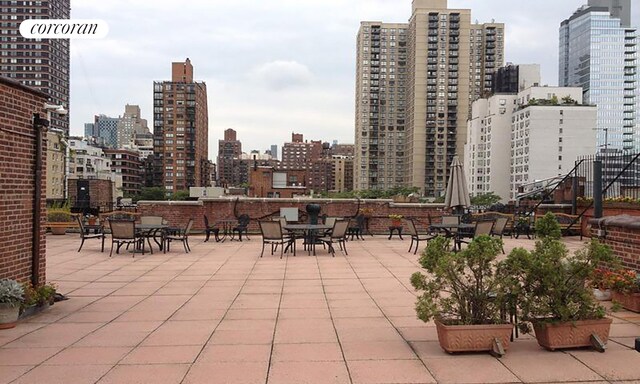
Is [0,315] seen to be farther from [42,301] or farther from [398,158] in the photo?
[398,158]

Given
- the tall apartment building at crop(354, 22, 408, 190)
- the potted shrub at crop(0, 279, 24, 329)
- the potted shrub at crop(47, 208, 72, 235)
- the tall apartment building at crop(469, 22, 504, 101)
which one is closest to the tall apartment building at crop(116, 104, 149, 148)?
the tall apartment building at crop(354, 22, 408, 190)

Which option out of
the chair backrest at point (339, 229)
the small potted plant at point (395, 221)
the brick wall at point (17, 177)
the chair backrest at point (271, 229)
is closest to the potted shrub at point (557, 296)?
the brick wall at point (17, 177)

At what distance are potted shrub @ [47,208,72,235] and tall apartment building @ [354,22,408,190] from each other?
325 ft

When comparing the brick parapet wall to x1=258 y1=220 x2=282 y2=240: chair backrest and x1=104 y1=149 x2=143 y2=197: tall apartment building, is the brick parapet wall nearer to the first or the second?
x1=258 y1=220 x2=282 y2=240: chair backrest

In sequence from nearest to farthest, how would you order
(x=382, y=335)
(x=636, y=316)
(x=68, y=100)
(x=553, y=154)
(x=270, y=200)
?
(x=382, y=335) → (x=636, y=316) → (x=270, y=200) → (x=68, y=100) → (x=553, y=154)

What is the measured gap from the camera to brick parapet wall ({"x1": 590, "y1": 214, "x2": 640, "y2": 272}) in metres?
6.30

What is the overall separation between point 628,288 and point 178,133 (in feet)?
370

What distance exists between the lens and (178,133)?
112 metres

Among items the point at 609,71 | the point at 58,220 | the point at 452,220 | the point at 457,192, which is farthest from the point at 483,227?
the point at 609,71

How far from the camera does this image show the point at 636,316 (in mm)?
→ 5621

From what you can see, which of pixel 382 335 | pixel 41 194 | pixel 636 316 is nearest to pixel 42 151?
Answer: pixel 41 194

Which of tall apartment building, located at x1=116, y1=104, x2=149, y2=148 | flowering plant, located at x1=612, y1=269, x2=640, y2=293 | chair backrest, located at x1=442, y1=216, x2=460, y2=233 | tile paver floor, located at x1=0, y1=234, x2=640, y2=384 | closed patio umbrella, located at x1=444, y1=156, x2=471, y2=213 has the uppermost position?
tall apartment building, located at x1=116, y1=104, x2=149, y2=148

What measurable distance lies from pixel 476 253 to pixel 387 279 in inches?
159

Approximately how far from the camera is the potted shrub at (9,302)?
17.0 feet
